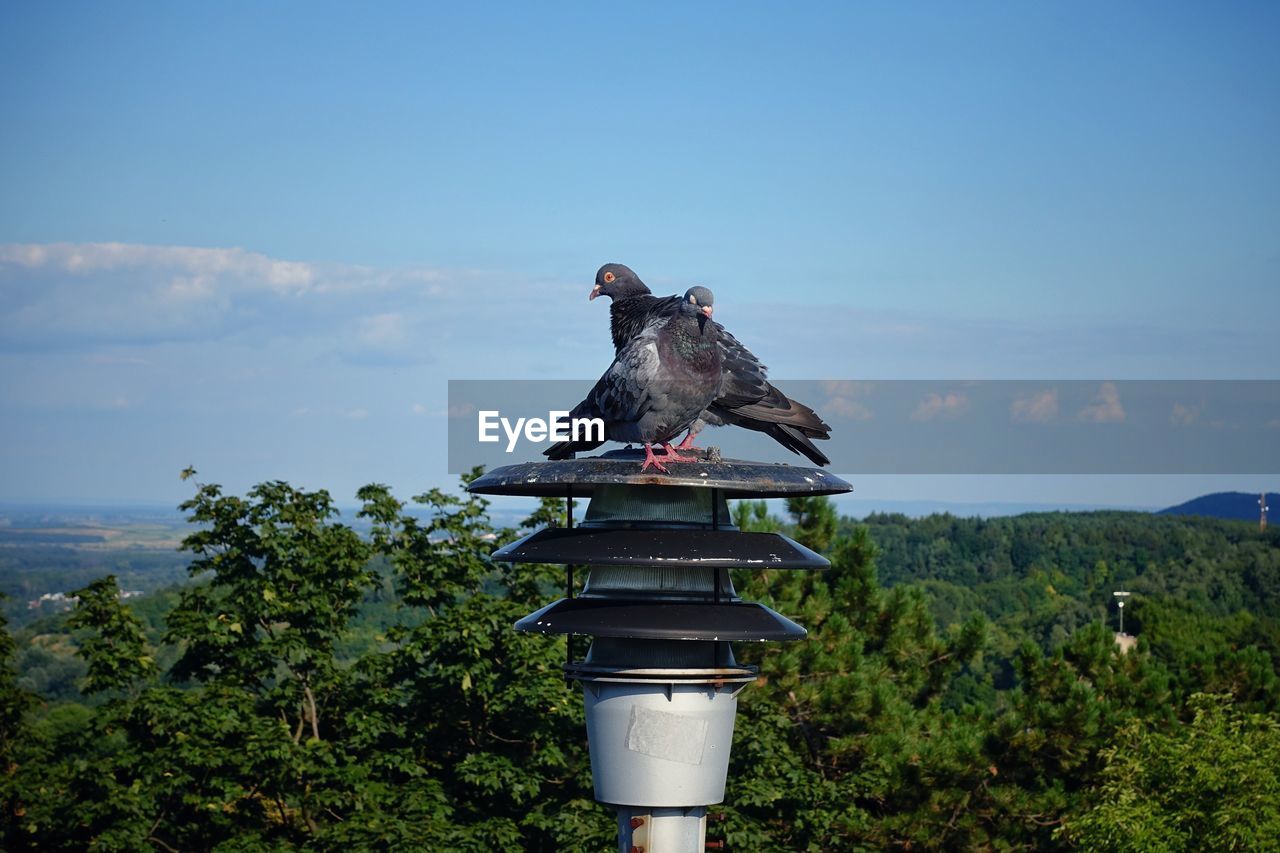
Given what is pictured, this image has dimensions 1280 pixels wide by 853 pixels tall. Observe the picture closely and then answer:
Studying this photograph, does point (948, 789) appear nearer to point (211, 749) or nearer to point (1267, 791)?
point (1267, 791)

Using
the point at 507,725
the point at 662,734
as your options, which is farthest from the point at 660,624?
the point at 507,725

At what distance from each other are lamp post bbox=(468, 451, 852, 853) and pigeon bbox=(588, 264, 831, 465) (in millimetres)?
600

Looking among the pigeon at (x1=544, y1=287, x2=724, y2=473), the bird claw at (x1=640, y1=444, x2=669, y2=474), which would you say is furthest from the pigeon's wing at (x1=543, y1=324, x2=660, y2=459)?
the bird claw at (x1=640, y1=444, x2=669, y2=474)

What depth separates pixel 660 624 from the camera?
230 inches

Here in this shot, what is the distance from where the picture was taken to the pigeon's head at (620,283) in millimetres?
7195

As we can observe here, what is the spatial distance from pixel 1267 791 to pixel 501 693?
9.64 metres

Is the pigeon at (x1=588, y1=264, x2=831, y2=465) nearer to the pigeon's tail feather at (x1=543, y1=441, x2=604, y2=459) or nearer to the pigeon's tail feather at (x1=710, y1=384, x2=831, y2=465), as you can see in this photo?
the pigeon's tail feather at (x1=710, y1=384, x2=831, y2=465)

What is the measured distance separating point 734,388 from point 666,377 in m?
0.56

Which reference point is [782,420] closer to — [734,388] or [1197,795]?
[734,388]

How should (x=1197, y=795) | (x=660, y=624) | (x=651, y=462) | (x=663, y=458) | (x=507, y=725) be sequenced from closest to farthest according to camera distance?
1. (x=660, y=624)
2. (x=651, y=462)
3. (x=663, y=458)
4. (x=1197, y=795)
5. (x=507, y=725)

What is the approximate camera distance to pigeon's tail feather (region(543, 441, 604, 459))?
6824mm

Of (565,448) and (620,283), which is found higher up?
(620,283)

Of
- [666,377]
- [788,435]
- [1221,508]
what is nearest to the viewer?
[666,377]

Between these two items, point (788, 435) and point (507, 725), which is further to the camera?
point (507, 725)
